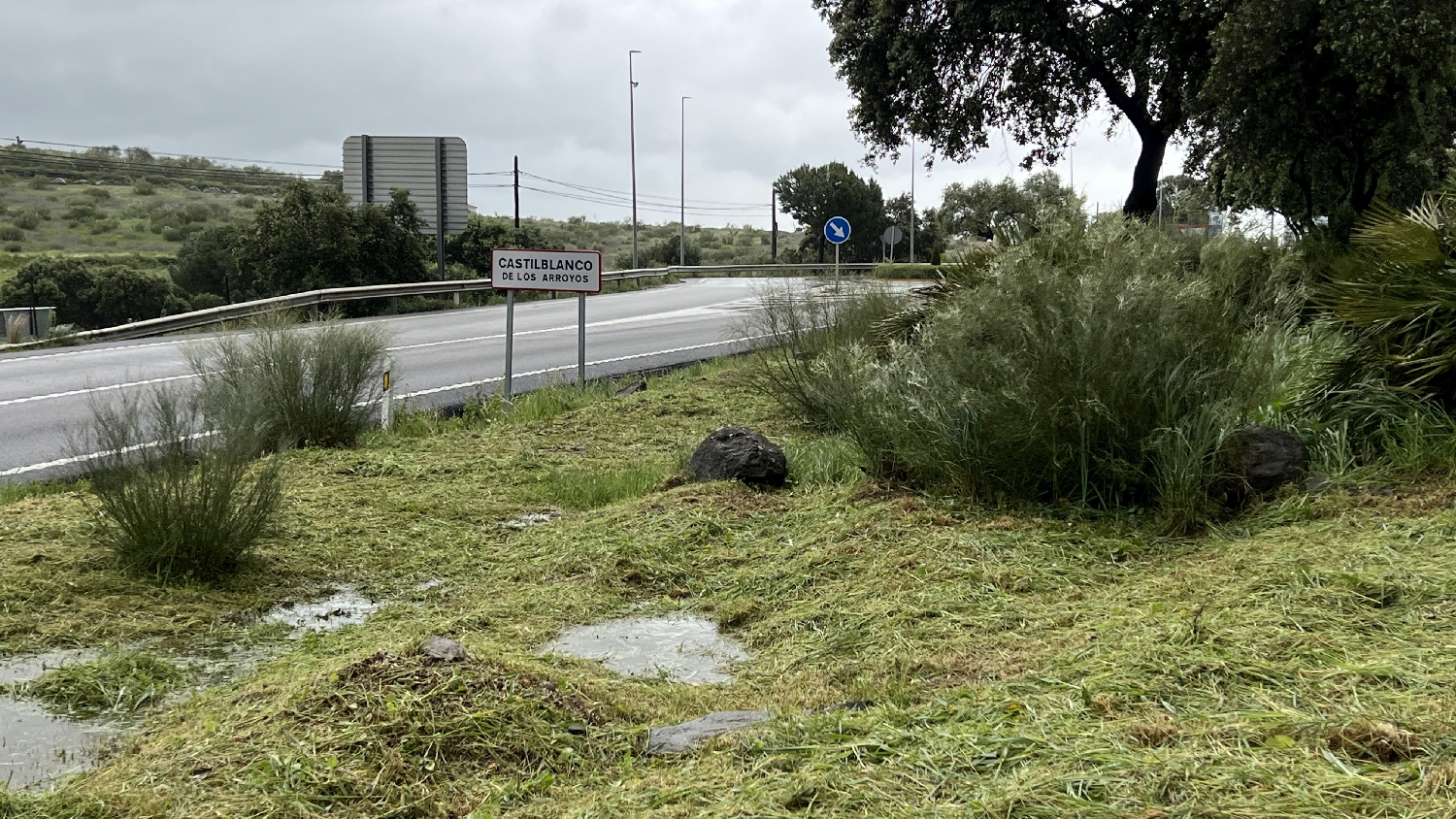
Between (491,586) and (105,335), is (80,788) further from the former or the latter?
(105,335)

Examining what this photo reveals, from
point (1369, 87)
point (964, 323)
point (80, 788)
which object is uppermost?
point (1369, 87)

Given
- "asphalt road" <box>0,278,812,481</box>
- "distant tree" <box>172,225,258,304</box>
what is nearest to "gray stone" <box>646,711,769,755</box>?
"asphalt road" <box>0,278,812,481</box>

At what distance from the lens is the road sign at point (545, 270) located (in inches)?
506

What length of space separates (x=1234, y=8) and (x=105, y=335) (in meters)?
16.3

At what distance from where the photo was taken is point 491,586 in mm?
5910

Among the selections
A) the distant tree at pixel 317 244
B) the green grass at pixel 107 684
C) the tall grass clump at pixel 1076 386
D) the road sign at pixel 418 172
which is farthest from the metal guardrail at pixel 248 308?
the green grass at pixel 107 684

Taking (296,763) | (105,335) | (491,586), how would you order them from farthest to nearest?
(105,335), (491,586), (296,763)

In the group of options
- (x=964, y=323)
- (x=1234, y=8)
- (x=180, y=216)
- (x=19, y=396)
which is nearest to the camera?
(x=964, y=323)

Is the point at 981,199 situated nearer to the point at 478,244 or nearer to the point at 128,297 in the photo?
the point at 478,244

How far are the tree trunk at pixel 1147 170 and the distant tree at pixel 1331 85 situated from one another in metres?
1.86

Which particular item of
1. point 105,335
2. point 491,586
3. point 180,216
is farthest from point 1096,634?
point 180,216

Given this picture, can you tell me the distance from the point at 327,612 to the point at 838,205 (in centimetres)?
5523

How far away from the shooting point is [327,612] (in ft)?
18.1

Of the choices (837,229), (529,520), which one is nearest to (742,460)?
(529,520)
